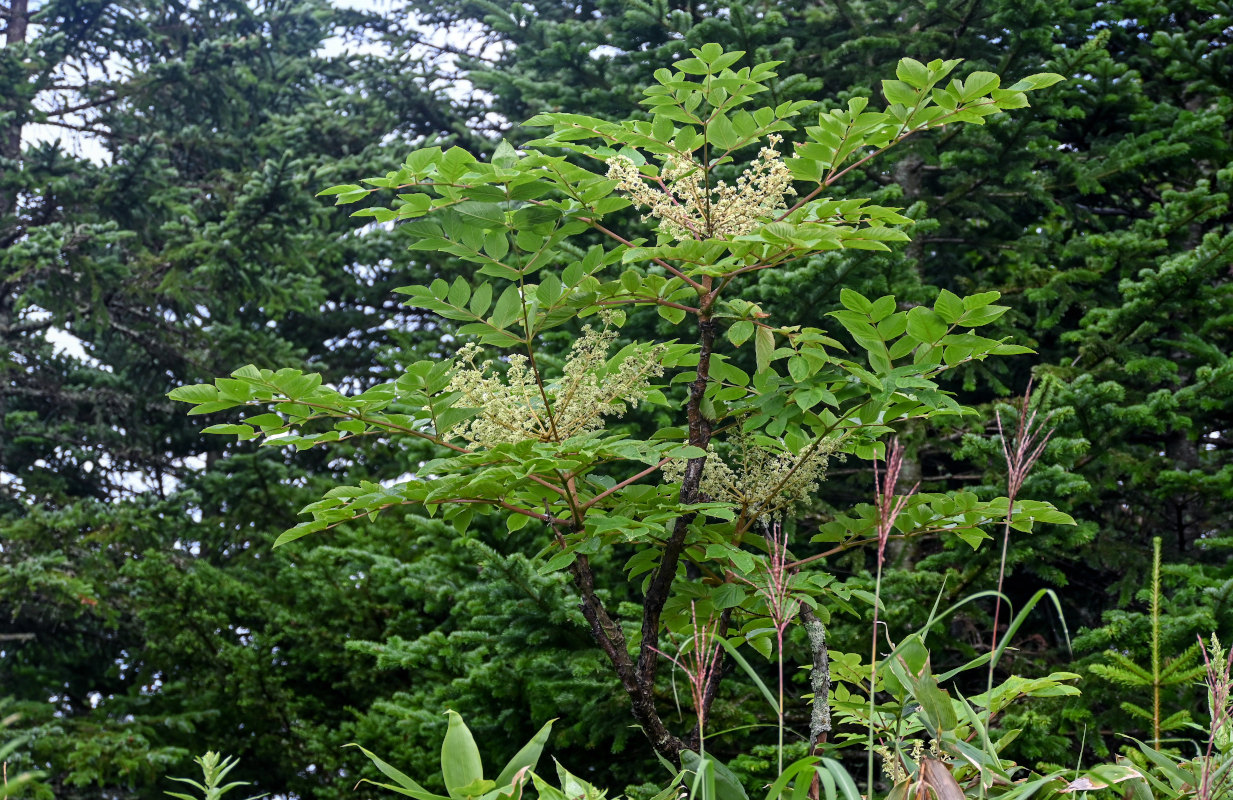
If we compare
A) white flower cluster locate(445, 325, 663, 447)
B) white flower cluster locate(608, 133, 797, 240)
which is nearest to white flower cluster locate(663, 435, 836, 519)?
white flower cluster locate(445, 325, 663, 447)

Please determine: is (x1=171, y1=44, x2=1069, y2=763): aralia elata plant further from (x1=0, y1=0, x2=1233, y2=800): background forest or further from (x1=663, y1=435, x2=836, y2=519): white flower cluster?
(x1=0, y1=0, x2=1233, y2=800): background forest

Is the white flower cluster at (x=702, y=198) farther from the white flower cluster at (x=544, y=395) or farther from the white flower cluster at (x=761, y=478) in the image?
the white flower cluster at (x=761, y=478)

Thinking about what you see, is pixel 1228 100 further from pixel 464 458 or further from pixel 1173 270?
pixel 464 458

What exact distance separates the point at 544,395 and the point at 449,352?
7637 mm

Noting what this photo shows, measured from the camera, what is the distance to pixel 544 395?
215 cm

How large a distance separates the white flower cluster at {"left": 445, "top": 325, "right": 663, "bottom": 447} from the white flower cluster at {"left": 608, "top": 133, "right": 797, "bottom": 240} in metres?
0.29

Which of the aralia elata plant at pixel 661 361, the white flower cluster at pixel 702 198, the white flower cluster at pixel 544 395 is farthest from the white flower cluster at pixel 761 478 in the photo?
the white flower cluster at pixel 702 198

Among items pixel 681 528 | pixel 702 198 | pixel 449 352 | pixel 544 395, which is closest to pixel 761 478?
pixel 681 528

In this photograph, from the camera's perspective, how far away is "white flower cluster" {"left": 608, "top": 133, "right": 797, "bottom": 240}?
2049 millimetres

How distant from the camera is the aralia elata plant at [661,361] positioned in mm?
2014

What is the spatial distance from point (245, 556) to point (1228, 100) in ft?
28.9

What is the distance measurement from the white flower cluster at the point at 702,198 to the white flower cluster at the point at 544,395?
0.29 metres

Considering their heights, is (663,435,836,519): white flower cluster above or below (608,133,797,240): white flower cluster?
below

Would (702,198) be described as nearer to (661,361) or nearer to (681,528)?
(661,361)
